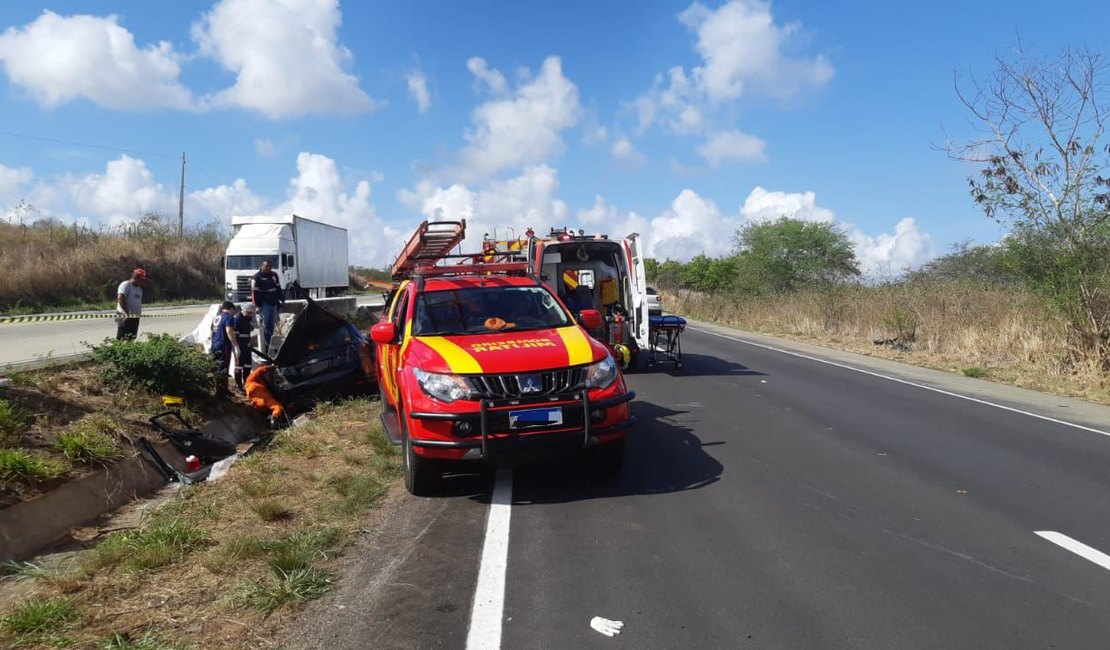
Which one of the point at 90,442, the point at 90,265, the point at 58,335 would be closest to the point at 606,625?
the point at 90,442

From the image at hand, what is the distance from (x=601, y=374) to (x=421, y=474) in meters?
1.65

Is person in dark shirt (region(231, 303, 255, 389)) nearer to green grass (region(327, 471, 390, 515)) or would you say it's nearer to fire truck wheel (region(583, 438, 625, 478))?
green grass (region(327, 471, 390, 515))

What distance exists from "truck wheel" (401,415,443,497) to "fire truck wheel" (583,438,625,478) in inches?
50.2

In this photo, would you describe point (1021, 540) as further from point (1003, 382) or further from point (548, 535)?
point (1003, 382)

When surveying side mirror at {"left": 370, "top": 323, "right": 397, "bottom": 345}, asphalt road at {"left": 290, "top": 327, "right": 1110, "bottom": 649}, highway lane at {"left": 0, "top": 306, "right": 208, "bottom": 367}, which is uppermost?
side mirror at {"left": 370, "top": 323, "right": 397, "bottom": 345}

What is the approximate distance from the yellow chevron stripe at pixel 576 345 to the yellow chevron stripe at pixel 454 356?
0.78m

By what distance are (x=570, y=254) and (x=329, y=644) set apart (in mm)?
11998

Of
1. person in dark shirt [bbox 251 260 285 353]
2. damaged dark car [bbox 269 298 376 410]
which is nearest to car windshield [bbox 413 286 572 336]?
damaged dark car [bbox 269 298 376 410]

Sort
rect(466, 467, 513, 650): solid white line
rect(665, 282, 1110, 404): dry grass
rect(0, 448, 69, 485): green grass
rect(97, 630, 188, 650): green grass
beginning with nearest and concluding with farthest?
rect(97, 630, 188, 650): green grass
rect(466, 467, 513, 650): solid white line
rect(0, 448, 69, 485): green grass
rect(665, 282, 1110, 404): dry grass

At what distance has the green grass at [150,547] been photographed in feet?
16.1

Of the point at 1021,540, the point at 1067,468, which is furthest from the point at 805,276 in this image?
the point at 1021,540

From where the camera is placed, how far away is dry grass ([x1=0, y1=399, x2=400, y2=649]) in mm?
4027

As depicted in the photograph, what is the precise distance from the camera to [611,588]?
4.48m

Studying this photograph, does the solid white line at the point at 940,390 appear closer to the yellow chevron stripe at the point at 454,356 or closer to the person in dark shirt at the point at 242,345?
the yellow chevron stripe at the point at 454,356
